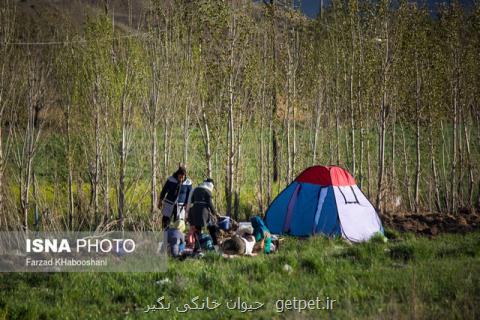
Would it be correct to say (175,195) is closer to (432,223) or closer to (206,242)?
(206,242)

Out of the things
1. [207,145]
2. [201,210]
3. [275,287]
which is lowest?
[275,287]

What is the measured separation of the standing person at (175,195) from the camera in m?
10.1

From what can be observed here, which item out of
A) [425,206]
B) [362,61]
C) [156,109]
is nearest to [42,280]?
[156,109]

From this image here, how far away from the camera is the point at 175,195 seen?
10258mm

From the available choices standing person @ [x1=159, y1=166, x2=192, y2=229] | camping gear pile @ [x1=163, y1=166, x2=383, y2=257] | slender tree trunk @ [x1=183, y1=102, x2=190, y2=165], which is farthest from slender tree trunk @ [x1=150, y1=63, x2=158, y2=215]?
slender tree trunk @ [x1=183, y1=102, x2=190, y2=165]

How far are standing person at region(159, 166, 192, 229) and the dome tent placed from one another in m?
2.26

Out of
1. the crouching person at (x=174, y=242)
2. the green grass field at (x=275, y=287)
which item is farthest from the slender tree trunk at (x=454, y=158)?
the crouching person at (x=174, y=242)

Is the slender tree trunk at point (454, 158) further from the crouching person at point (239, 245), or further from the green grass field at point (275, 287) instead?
the crouching person at point (239, 245)

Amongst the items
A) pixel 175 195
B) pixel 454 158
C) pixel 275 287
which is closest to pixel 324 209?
pixel 175 195

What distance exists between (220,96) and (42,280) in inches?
285

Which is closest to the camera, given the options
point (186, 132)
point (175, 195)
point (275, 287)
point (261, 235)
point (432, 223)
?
point (275, 287)

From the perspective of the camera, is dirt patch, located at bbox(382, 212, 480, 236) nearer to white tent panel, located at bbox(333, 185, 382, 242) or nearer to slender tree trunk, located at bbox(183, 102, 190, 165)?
white tent panel, located at bbox(333, 185, 382, 242)

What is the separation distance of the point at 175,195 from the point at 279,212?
2.64m

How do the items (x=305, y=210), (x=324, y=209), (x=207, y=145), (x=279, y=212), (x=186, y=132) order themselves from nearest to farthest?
1. (x=324, y=209)
2. (x=305, y=210)
3. (x=279, y=212)
4. (x=186, y=132)
5. (x=207, y=145)
